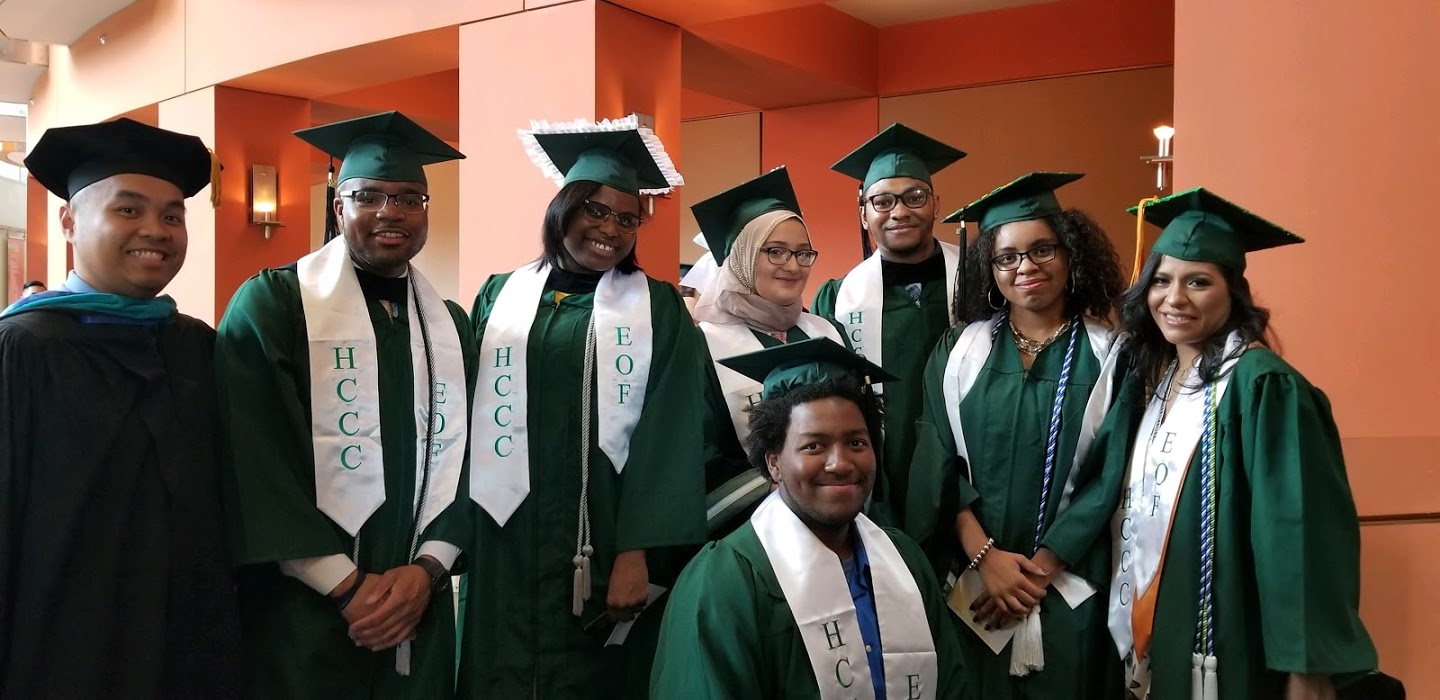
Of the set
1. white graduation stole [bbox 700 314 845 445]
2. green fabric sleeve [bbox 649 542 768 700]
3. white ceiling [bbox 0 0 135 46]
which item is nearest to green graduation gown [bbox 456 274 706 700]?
white graduation stole [bbox 700 314 845 445]

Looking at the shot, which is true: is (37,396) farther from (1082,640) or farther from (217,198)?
(1082,640)

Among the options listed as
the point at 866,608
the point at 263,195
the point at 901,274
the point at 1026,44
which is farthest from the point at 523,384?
the point at 263,195

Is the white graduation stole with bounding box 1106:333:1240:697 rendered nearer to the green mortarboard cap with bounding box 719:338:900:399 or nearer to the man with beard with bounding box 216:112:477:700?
the green mortarboard cap with bounding box 719:338:900:399

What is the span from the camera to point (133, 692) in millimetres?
2299

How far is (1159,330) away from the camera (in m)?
2.89

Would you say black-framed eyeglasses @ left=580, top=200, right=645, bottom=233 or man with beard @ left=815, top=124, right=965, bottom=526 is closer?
black-framed eyeglasses @ left=580, top=200, right=645, bottom=233

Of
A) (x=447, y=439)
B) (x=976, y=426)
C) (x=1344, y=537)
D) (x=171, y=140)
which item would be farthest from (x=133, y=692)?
(x=1344, y=537)

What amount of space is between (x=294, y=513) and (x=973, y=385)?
172cm

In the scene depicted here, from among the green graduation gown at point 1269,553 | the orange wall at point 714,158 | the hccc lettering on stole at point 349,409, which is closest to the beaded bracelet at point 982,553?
the green graduation gown at point 1269,553

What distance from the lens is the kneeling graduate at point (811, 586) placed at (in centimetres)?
231

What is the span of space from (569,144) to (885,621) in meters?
1.50

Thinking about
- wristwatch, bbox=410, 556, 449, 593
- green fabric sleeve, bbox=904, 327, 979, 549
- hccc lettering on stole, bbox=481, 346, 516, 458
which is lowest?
wristwatch, bbox=410, 556, 449, 593

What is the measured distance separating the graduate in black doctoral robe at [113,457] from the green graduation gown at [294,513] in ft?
0.22

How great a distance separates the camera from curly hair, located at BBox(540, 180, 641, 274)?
298 centimetres
